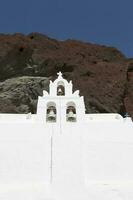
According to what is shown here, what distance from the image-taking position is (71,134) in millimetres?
14773

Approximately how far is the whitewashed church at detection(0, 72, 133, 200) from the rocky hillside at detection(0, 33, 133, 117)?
10692 mm

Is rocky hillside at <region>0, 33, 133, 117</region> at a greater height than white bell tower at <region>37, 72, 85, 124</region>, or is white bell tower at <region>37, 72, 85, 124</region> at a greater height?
rocky hillside at <region>0, 33, 133, 117</region>

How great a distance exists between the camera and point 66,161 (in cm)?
1374

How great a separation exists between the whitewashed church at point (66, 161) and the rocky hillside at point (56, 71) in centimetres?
1069

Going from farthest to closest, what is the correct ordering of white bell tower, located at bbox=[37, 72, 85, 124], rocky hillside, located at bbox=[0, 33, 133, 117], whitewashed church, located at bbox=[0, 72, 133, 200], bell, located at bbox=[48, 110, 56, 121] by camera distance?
rocky hillside, located at bbox=[0, 33, 133, 117]
bell, located at bbox=[48, 110, 56, 121]
white bell tower, located at bbox=[37, 72, 85, 124]
whitewashed church, located at bbox=[0, 72, 133, 200]

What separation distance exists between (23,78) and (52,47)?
13.3 ft

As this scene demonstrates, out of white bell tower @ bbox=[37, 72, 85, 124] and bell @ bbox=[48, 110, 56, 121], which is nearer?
white bell tower @ bbox=[37, 72, 85, 124]

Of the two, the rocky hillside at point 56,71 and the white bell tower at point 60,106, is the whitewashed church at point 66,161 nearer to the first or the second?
the white bell tower at point 60,106

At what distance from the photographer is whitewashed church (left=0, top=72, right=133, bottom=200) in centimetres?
1295

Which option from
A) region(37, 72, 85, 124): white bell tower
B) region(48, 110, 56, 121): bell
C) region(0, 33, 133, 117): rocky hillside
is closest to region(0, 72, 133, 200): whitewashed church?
region(37, 72, 85, 124): white bell tower

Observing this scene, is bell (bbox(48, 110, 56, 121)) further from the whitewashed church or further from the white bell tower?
the whitewashed church

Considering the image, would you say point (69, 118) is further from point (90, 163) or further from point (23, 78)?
point (23, 78)

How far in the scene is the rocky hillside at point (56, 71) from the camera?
2661 centimetres

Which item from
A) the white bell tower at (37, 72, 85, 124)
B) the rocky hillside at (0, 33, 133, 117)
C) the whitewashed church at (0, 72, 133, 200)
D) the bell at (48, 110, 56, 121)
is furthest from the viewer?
the rocky hillside at (0, 33, 133, 117)
